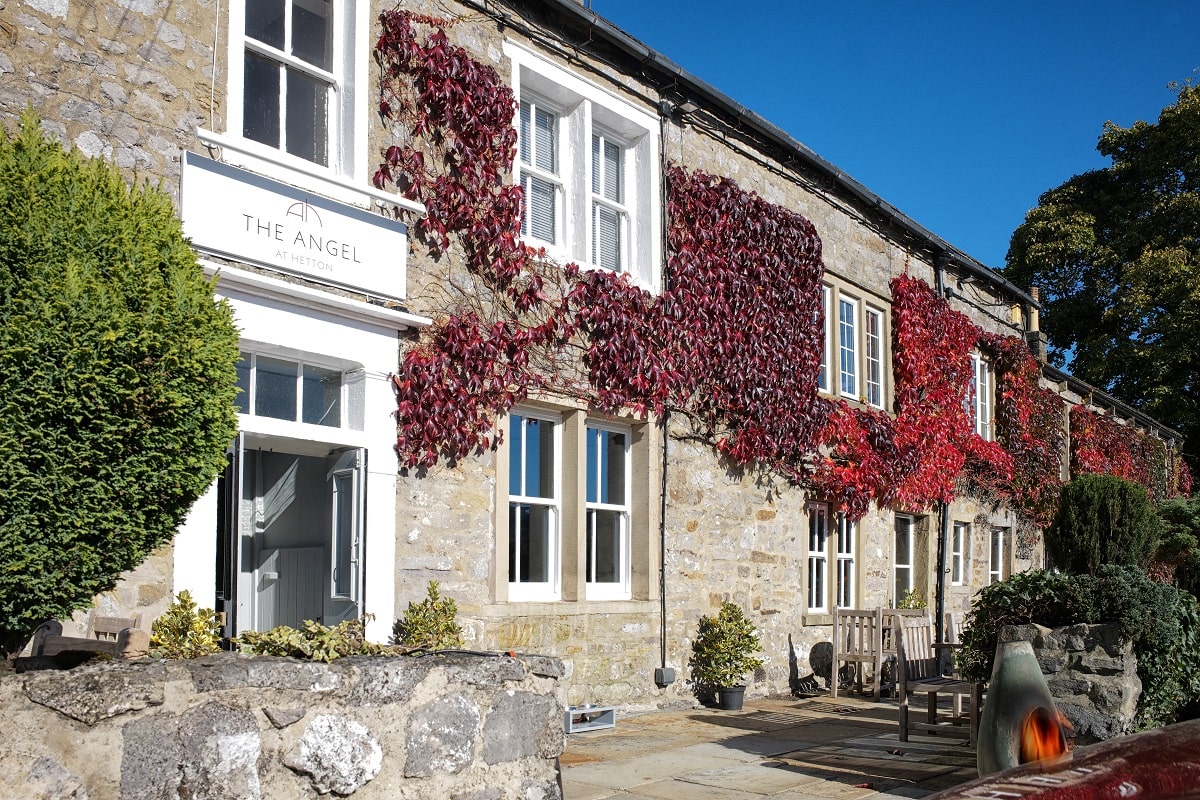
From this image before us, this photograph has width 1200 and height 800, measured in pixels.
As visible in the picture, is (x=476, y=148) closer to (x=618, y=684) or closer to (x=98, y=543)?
(x=618, y=684)

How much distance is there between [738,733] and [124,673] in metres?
6.62

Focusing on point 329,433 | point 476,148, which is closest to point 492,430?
point 329,433

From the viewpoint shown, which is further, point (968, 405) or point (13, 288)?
point (968, 405)

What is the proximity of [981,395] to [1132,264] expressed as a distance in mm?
12064

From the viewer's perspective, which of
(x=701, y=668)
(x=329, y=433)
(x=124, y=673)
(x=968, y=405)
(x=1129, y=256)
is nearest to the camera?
(x=124, y=673)

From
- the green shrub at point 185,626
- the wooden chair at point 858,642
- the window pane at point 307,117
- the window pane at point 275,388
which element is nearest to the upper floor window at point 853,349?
the wooden chair at point 858,642

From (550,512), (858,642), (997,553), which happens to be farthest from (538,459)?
(997,553)

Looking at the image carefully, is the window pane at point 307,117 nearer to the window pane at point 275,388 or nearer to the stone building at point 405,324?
the stone building at point 405,324

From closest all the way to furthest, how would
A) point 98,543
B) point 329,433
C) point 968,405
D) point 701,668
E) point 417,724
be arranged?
point 98,543
point 417,724
point 329,433
point 701,668
point 968,405

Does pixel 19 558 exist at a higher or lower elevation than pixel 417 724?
higher

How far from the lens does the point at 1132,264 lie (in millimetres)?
28344

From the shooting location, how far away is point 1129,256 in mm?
30344

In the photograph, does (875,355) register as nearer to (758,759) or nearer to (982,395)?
(982,395)

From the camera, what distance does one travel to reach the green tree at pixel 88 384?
4051 mm
